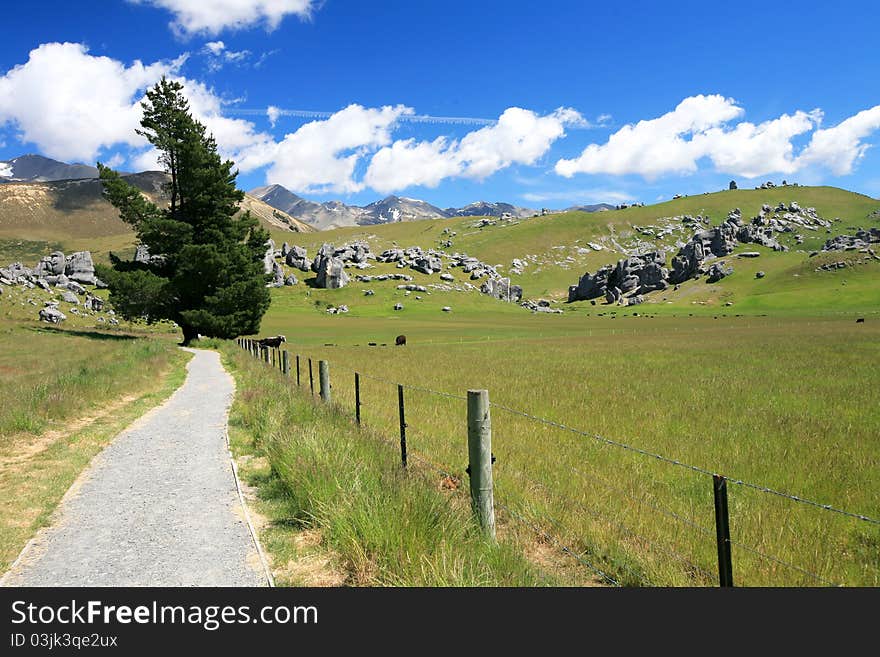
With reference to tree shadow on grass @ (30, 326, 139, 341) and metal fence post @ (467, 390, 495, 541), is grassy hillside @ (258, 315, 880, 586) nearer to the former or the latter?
metal fence post @ (467, 390, 495, 541)

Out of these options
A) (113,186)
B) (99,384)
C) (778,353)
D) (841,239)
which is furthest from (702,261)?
(99,384)

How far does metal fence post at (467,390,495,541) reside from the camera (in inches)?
241

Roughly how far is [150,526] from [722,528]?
6.48 m

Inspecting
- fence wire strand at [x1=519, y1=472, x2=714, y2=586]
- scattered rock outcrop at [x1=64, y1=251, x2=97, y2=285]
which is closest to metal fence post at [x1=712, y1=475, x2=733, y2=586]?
fence wire strand at [x1=519, y1=472, x2=714, y2=586]

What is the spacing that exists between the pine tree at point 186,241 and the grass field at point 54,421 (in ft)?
49.9

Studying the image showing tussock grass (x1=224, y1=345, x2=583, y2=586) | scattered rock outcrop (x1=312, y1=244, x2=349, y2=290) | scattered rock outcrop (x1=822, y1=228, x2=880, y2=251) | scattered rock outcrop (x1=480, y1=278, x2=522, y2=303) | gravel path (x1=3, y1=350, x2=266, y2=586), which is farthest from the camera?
scattered rock outcrop (x1=480, y1=278, x2=522, y2=303)

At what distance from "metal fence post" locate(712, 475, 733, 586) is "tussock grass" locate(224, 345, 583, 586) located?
1486mm

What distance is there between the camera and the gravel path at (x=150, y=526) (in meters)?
5.49

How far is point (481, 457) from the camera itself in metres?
6.14

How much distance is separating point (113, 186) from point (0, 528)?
45293 mm

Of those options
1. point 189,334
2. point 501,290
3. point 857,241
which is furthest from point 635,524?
point 857,241

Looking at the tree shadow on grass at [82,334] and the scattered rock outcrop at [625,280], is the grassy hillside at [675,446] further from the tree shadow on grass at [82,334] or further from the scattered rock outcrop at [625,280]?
the scattered rock outcrop at [625,280]

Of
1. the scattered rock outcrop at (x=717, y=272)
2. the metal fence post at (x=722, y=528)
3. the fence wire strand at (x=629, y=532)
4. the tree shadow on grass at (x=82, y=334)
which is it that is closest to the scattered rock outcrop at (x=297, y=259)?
the tree shadow on grass at (x=82, y=334)
